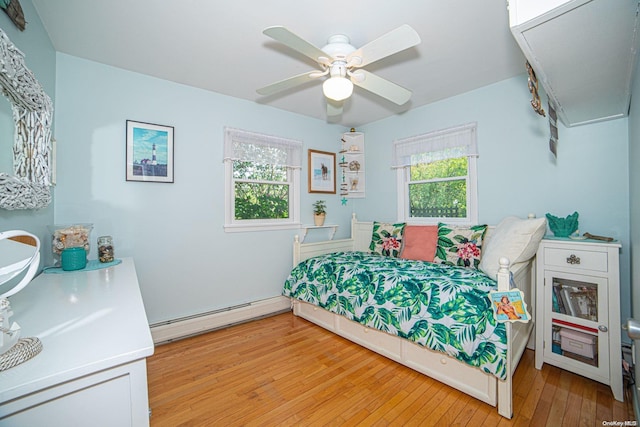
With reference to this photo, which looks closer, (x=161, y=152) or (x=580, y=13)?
(x=580, y=13)

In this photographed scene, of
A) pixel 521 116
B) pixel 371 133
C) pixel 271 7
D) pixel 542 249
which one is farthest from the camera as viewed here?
pixel 371 133

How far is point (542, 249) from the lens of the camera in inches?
80.4

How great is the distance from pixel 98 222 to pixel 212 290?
45.2 inches

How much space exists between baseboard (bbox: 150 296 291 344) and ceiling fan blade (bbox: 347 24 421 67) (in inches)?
99.4

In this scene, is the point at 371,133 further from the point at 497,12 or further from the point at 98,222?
the point at 98,222

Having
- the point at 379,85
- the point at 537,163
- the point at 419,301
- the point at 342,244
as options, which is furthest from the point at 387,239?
the point at 379,85

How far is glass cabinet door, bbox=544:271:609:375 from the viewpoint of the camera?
5.93ft

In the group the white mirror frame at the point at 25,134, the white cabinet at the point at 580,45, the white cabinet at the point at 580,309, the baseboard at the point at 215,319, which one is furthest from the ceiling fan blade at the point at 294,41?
the baseboard at the point at 215,319

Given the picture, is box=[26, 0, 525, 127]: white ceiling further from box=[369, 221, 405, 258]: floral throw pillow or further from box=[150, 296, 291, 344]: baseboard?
box=[150, 296, 291, 344]: baseboard

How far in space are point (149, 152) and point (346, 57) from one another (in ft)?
6.17

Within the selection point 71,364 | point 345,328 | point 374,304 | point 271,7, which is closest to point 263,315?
point 345,328

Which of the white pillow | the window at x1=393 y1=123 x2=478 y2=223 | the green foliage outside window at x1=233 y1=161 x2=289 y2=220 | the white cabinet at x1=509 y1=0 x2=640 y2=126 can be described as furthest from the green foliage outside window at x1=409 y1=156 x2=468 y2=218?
the green foliage outside window at x1=233 y1=161 x2=289 y2=220

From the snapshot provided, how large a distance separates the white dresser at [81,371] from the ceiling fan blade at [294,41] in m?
1.37

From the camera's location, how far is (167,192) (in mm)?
2545
